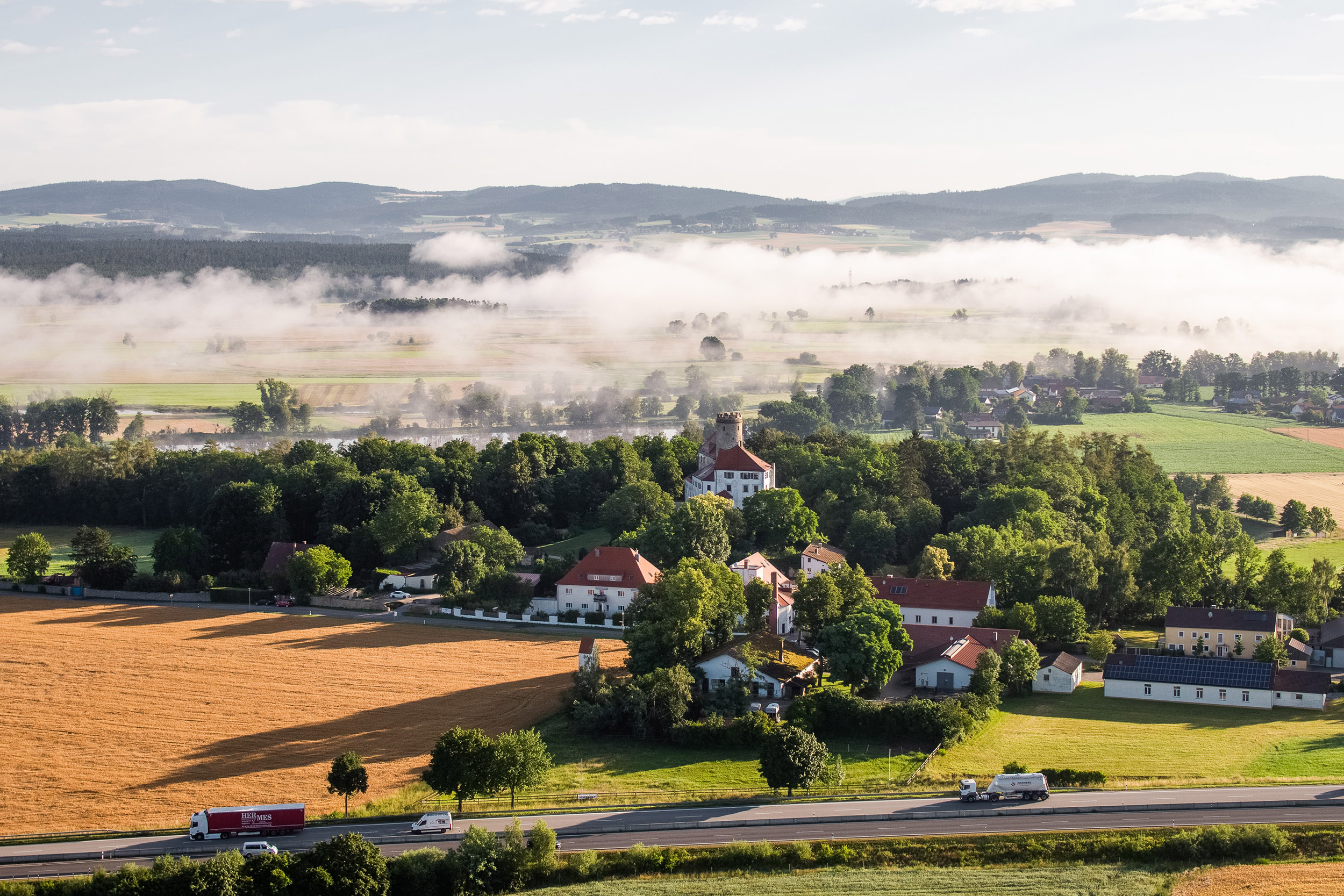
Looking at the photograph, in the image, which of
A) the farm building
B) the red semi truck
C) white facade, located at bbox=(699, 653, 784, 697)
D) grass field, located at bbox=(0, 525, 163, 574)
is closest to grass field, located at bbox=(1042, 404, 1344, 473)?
the farm building

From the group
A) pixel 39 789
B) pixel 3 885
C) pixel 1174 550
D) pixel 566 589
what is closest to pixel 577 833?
pixel 3 885

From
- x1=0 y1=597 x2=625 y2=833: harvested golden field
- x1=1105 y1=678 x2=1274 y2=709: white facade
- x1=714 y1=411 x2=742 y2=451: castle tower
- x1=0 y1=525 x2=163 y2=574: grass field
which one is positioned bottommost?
x1=0 y1=525 x2=163 y2=574: grass field

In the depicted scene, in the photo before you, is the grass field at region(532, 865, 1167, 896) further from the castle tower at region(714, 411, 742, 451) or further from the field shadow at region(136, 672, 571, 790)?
the castle tower at region(714, 411, 742, 451)

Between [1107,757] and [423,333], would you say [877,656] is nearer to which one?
[1107,757]

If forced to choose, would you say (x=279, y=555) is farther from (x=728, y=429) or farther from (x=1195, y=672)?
(x=1195, y=672)

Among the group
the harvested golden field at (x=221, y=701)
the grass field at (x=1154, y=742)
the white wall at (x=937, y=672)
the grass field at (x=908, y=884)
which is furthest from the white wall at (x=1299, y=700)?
the harvested golden field at (x=221, y=701)
